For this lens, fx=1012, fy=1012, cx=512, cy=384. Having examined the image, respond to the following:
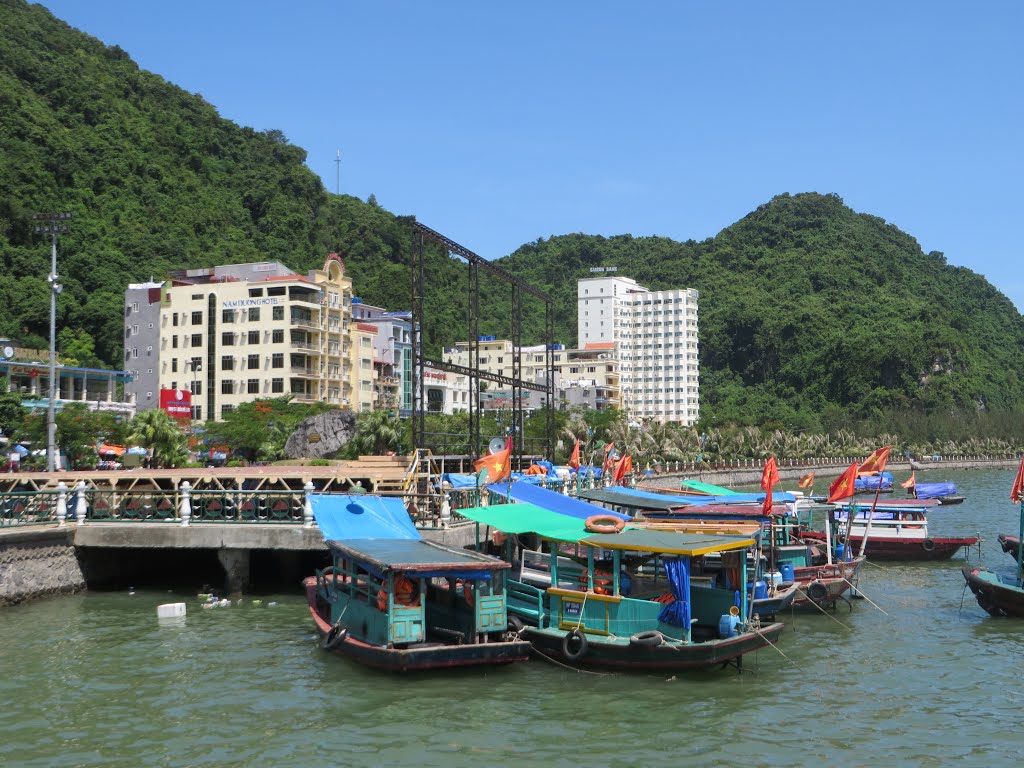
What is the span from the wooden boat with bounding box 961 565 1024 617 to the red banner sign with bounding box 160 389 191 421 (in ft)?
180

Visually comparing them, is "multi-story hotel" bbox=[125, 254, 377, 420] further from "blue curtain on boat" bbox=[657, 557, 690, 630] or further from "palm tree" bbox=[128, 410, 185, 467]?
"blue curtain on boat" bbox=[657, 557, 690, 630]

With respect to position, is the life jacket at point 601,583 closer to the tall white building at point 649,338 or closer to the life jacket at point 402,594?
the life jacket at point 402,594

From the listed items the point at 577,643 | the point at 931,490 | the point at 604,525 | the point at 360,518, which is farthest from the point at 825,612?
the point at 931,490

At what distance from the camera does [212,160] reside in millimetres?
121125

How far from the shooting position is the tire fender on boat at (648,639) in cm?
1831

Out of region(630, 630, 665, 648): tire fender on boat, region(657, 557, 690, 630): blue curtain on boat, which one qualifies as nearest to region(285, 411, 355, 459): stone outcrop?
region(657, 557, 690, 630): blue curtain on boat

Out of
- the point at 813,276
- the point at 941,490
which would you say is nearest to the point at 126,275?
the point at 941,490

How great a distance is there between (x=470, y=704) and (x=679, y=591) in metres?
4.42

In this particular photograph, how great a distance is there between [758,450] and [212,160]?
2895 inches

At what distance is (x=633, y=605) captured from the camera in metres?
19.2

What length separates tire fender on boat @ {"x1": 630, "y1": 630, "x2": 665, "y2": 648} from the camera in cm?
1831

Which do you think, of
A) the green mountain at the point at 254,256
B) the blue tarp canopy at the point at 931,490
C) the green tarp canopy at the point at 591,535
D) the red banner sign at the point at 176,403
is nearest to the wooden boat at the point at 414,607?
the green tarp canopy at the point at 591,535

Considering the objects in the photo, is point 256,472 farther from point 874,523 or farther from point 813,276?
point 813,276

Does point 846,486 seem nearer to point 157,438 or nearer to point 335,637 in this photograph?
point 335,637
